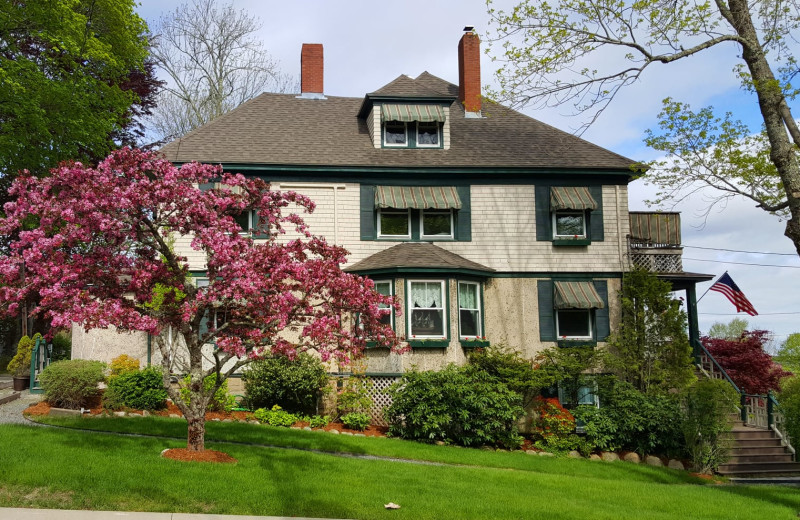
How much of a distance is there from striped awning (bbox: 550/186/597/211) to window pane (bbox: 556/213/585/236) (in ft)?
2.00

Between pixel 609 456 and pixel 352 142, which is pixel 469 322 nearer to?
pixel 609 456

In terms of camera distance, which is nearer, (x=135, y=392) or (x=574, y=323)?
(x=135, y=392)

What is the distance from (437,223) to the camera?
74.0 feet

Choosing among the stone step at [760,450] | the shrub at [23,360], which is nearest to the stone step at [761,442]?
the stone step at [760,450]

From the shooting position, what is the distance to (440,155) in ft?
75.9

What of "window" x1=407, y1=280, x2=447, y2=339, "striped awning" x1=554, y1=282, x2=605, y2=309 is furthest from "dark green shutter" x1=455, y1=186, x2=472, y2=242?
"striped awning" x1=554, y1=282, x2=605, y2=309

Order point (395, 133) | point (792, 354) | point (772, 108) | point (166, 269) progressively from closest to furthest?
point (166, 269), point (772, 108), point (395, 133), point (792, 354)

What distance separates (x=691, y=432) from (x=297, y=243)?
12043mm

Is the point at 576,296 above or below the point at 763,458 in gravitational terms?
above

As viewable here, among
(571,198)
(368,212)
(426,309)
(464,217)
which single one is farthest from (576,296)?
(368,212)

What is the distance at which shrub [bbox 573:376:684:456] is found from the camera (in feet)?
61.9

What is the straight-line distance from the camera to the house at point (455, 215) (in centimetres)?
2117

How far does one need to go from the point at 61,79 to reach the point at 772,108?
18.9 m

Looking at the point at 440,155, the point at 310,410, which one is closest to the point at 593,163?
the point at 440,155
